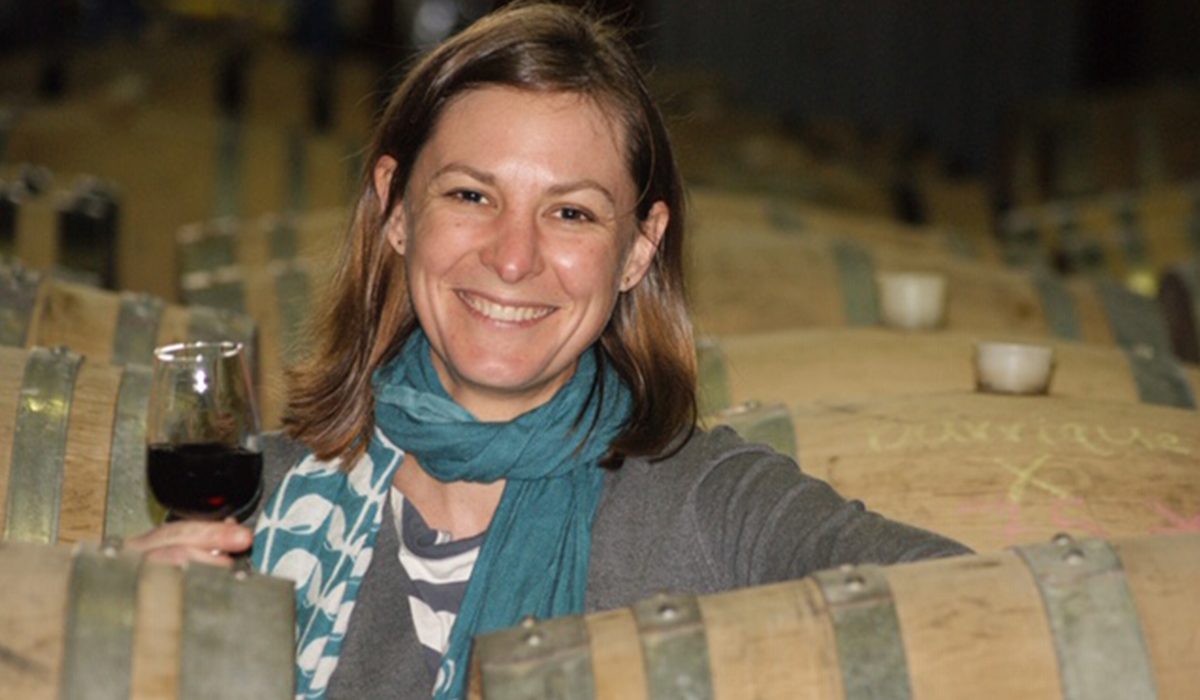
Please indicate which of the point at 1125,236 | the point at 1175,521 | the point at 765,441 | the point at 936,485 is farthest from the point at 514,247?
the point at 1125,236

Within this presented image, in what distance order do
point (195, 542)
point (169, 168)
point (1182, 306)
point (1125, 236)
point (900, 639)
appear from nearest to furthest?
point (900, 639), point (195, 542), point (1182, 306), point (169, 168), point (1125, 236)

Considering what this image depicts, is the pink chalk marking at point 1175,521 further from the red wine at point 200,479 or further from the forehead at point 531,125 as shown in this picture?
the red wine at point 200,479

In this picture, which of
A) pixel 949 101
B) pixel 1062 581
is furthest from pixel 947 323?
pixel 949 101

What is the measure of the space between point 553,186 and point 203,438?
48cm

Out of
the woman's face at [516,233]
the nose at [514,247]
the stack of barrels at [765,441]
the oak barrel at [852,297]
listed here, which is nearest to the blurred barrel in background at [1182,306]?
the stack of barrels at [765,441]

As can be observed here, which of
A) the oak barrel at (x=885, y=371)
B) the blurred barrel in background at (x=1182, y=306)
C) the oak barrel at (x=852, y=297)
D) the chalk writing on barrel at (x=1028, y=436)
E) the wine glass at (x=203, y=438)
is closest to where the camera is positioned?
the wine glass at (x=203, y=438)

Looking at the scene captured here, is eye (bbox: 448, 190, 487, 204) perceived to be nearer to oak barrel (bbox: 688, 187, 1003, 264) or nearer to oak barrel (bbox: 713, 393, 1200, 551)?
oak barrel (bbox: 713, 393, 1200, 551)

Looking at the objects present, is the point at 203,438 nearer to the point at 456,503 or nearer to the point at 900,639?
the point at 456,503

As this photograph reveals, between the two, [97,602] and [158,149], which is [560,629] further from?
[158,149]

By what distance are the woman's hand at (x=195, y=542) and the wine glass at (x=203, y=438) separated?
0.07m

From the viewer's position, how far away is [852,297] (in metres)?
4.06

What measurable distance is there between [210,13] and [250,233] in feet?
19.6

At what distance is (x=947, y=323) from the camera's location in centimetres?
398

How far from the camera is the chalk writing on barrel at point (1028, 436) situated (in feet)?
8.66
